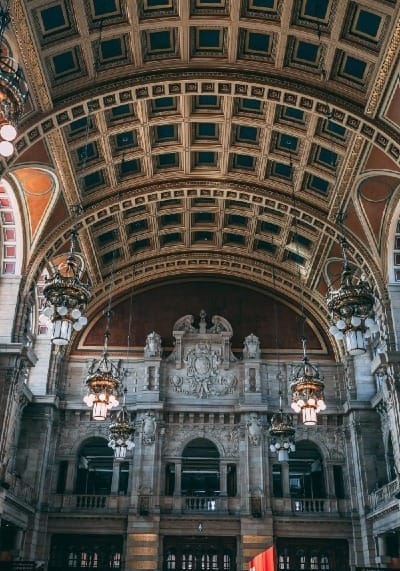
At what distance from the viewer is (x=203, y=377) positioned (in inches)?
846

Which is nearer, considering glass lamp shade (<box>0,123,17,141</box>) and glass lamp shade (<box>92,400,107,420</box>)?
glass lamp shade (<box>0,123,17,141</box>)

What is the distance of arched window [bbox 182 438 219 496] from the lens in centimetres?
2152

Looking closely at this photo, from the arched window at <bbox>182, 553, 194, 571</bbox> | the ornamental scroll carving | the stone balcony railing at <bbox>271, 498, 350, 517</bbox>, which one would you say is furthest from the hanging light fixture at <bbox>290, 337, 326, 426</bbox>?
the arched window at <bbox>182, 553, 194, 571</bbox>

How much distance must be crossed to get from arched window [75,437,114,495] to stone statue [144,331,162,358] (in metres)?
3.70

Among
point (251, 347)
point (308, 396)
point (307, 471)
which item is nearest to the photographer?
point (308, 396)

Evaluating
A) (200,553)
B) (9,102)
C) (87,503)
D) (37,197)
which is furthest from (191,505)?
(9,102)

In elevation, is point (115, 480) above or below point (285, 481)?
below

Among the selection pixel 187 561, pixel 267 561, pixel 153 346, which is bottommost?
pixel 267 561

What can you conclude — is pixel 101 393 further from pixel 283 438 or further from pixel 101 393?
pixel 283 438

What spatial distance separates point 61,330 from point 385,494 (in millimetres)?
12238

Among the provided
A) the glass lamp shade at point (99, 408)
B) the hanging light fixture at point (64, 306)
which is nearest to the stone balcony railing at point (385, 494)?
the glass lamp shade at point (99, 408)

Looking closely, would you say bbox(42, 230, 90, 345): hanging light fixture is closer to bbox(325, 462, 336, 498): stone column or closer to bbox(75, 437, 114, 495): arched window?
bbox(75, 437, 114, 495): arched window

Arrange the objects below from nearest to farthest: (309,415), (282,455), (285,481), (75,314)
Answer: (75,314) < (309,415) < (282,455) < (285,481)

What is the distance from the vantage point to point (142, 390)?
21.1 meters
